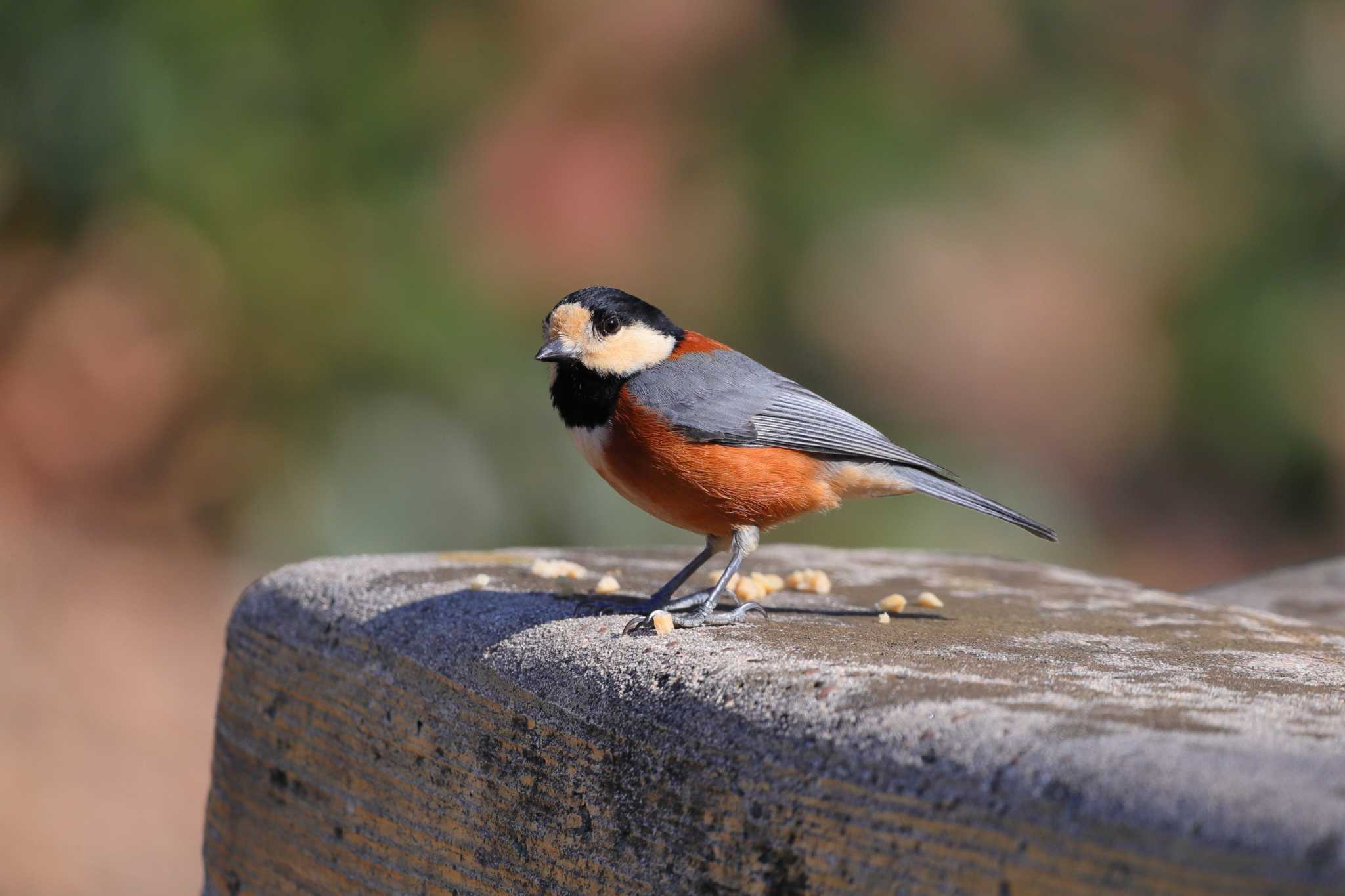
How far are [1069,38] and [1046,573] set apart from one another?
20.2 feet

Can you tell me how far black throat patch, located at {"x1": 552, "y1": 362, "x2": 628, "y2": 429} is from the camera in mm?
2506

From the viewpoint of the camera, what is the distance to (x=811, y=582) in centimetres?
278

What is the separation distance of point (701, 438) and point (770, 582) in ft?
1.39

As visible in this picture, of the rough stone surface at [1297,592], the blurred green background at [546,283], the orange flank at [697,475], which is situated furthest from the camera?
the blurred green background at [546,283]

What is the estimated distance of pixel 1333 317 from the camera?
316 inches

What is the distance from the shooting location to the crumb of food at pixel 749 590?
2.61m

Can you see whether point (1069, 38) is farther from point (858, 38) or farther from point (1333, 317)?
point (1333, 317)

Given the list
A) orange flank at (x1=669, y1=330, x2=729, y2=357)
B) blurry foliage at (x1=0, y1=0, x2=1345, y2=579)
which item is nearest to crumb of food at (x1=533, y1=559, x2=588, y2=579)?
orange flank at (x1=669, y1=330, x2=729, y2=357)

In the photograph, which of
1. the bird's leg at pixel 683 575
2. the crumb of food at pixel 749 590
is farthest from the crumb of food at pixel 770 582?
the bird's leg at pixel 683 575

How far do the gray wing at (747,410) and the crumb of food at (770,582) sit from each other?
1.04ft

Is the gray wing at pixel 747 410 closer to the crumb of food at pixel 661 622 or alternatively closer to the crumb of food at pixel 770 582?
the crumb of food at pixel 770 582

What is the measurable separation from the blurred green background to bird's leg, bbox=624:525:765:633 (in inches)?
135

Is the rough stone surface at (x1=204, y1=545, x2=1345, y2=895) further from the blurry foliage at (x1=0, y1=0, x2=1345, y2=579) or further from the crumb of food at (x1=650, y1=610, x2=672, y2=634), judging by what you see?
the blurry foliage at (x1=0, y1=0, x2=1345, y2=579)

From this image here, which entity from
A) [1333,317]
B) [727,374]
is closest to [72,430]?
[727,374]
